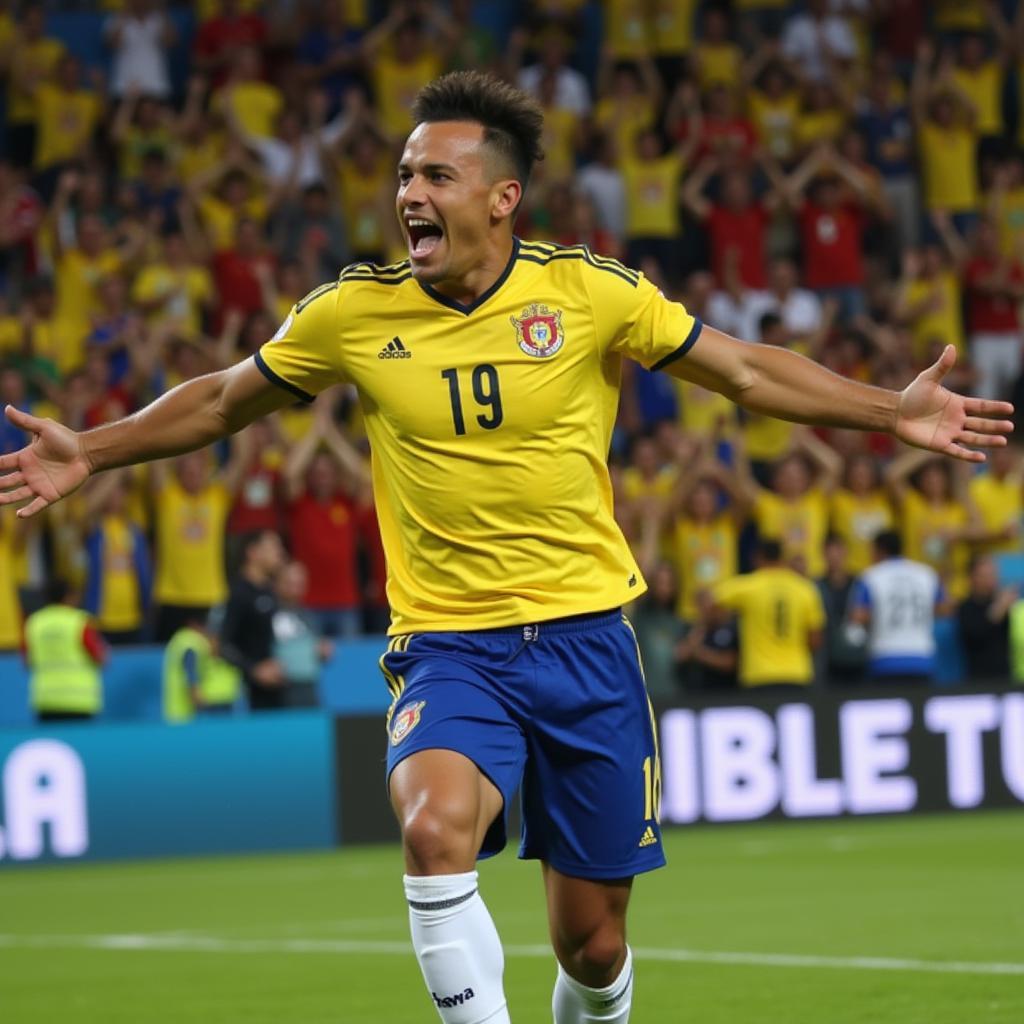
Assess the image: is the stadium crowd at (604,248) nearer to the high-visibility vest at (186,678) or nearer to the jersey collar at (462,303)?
the high-visibility vest at (186,678)

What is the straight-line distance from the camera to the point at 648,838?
18.4 feet

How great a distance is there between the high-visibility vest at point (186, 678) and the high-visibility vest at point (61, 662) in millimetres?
705

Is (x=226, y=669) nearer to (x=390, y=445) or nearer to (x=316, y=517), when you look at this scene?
(x=316, y=517)

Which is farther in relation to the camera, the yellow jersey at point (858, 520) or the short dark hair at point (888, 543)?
the yellow jersey at point (858, 520)

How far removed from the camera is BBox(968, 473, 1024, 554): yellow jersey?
59.2ft

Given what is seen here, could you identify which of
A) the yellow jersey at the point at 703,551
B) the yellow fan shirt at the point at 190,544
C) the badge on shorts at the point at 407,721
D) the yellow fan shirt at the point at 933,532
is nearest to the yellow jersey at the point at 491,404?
the badge on shorts at the point at 407,721

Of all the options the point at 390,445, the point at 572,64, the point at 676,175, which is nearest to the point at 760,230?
the point at 676,175

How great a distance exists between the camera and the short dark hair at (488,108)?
555 cm

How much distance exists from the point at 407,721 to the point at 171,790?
397 inches

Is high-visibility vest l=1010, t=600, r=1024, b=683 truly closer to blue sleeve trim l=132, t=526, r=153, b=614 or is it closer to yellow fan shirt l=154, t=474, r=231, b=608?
yellow fan shirt l=154, t=474, r=231, b=608

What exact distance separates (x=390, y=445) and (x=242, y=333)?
12300mm

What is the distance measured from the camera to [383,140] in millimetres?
19578

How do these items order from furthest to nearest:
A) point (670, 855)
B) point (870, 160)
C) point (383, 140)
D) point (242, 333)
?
point (870, 160), point (383, 140), point (242, 333), point (670, 855)

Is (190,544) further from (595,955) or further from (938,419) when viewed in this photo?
(938,419)
